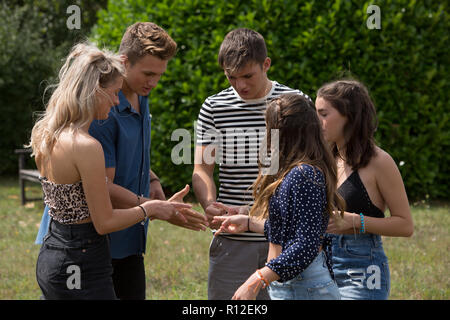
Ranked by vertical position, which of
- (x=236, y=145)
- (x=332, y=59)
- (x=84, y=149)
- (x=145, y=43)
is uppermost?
(x=145, y=43)

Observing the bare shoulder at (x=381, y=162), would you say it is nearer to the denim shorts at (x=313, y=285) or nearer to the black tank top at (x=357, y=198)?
the black tank top at (x=357, y=198)

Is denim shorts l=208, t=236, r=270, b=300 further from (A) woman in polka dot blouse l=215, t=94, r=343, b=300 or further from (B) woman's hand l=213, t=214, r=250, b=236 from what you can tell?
(A) woman in polka dot blouse l=215, t=94, r=343, b=300

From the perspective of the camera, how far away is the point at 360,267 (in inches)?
117

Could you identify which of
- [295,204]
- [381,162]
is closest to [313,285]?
[295,204]

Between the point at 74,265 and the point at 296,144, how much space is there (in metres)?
1.21

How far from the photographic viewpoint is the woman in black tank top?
2.96 metres

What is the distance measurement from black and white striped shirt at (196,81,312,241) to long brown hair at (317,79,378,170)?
1.36 feet

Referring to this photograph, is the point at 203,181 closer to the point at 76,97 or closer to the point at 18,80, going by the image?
the point at 76,97

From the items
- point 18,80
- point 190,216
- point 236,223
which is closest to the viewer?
point 236,223

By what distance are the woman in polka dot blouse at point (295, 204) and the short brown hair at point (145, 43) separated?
Result: 0.99 metres
